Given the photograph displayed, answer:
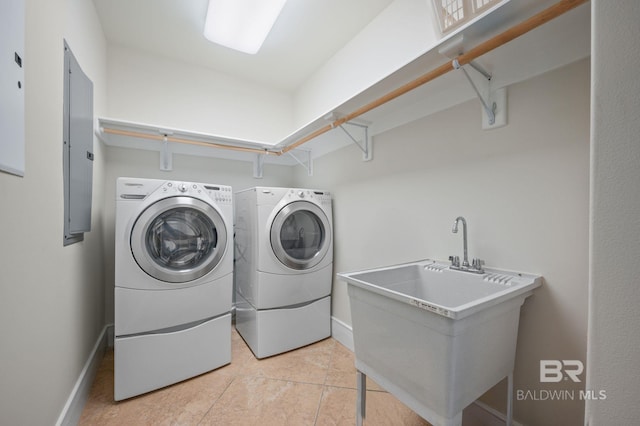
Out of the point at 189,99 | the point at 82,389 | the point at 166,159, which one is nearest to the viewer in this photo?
the point at 82,389

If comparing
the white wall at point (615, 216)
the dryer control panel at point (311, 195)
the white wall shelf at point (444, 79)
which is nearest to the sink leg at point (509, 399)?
the white wall at point (615, 216)

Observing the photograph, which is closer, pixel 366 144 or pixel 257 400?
pixel 257 400

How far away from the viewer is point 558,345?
3.48 feet

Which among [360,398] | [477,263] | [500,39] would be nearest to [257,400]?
[360,398]

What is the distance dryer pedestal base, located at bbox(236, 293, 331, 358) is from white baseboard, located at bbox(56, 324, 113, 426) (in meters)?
1.01

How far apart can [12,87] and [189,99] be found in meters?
1.95

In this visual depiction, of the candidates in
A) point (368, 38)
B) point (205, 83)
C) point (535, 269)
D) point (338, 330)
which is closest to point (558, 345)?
point (535, 269)

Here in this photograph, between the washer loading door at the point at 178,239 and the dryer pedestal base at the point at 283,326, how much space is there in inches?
24.0

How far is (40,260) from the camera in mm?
989

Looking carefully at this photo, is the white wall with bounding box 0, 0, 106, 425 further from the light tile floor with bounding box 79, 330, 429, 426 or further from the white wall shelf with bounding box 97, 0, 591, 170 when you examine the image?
the white wall shelf with bounding box 97, 0, 591, 170

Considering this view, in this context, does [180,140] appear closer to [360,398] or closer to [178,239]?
[178,239]

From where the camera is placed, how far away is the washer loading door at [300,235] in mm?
1995

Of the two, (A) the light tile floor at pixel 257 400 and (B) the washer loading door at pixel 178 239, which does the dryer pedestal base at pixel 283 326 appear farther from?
(B) the washer loading door at pixel 178 239

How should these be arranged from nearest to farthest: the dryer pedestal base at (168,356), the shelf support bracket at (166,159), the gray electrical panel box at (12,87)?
the gray electrical panel box at (12,87) → the dryer pedestal base at (168,356) → the shelf support bracket at (166,159)
